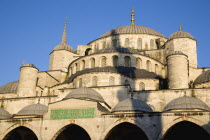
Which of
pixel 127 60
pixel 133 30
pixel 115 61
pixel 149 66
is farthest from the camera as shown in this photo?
pixel 133 30

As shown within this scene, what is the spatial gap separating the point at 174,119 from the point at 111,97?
6.42 m

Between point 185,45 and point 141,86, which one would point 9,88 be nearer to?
point 141,86

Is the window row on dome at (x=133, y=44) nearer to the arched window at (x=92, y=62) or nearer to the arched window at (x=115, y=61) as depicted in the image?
the arched window at (x=115, y=61)

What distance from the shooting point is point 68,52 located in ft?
118

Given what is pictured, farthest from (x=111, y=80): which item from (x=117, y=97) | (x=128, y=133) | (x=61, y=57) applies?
(x=61, y=57)

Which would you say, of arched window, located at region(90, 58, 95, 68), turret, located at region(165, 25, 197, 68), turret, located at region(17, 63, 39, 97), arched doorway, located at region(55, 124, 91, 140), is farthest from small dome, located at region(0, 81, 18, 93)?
turret, located at region(165, 25, 197, 68)

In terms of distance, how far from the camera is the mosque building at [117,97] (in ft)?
64.4

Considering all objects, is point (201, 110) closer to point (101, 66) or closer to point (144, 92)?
point (144, 92)

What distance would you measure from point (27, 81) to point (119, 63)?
7.98 meters

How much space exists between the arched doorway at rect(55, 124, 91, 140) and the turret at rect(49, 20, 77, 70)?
13.0m

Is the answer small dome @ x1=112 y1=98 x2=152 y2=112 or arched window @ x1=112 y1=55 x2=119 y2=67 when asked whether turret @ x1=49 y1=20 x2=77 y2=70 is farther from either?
small dome @ x1=112 y1=98 x2=152 y2=112

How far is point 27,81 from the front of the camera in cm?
2775

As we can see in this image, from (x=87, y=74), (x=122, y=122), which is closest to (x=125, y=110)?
(x=122, y=122)

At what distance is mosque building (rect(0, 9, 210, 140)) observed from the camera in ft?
64.4
